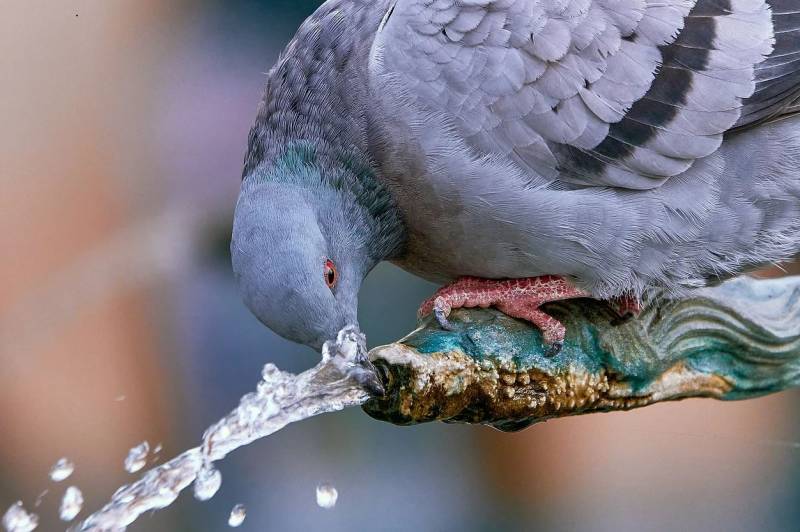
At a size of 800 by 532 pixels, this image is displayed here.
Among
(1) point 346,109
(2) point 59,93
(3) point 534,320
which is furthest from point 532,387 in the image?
(2) point 59,93

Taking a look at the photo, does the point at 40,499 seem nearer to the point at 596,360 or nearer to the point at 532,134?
the point at 596,360

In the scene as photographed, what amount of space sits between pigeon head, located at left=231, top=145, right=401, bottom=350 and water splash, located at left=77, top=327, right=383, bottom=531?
0.10 m

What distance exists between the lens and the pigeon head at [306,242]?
2582 millimetres

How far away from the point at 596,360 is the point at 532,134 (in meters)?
0.73

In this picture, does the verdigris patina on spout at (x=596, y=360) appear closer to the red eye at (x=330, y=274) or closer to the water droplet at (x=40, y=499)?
the red eye at (x=330, y=274)

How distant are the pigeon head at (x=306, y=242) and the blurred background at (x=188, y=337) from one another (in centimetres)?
187

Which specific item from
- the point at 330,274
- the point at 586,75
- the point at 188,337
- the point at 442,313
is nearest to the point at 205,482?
the point at 330,274

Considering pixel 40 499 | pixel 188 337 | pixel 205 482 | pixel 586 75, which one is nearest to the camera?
pixel 205 482

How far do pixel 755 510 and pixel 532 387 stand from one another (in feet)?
8.86

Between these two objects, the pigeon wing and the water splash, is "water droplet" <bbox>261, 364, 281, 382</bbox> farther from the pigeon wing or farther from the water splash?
the pigeon wing

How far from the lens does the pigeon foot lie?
3006 millimetres

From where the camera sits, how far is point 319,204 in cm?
281

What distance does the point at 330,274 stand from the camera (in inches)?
107

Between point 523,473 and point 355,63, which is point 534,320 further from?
point 523,473
